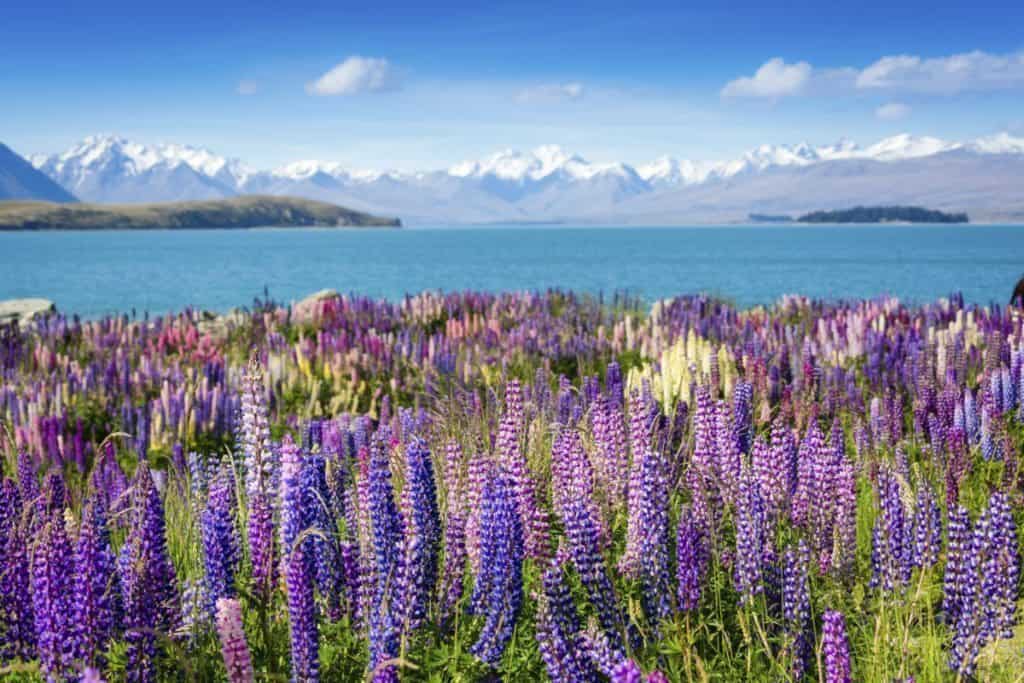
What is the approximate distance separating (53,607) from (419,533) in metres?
1.39

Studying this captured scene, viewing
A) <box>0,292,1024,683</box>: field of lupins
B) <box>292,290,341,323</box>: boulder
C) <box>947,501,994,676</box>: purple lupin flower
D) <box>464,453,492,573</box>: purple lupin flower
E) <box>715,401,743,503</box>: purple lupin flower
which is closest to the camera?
<box>0,292,1024,683</box>: field of lupins

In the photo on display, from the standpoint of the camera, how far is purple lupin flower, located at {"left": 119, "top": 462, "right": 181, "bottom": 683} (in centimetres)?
367

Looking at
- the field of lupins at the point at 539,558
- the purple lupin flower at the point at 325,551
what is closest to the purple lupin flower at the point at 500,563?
the field of lupins at the point at 539,558

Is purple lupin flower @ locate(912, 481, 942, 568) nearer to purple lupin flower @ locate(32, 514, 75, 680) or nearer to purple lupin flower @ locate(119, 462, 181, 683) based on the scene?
purple lupin flower @ locate(119, 462, 181, 683)

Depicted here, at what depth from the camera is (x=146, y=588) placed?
369cm

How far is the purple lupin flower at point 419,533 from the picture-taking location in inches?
152

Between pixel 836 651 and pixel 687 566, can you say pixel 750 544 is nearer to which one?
pixel 687 566

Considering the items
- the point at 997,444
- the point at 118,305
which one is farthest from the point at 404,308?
the point at 118,305

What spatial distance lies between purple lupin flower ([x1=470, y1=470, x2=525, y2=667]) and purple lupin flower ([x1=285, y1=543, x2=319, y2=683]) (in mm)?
716

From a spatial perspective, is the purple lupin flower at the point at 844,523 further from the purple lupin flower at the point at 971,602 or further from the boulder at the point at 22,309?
the boulder at the point at 22,309

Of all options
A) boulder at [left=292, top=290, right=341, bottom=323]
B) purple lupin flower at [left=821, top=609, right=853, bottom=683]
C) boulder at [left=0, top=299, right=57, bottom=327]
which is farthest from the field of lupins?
boulder at [left=0, top=299, right=57, bottom=327]

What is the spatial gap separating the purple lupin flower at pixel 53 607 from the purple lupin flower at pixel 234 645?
3.05ft

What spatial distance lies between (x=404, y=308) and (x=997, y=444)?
13632 millimetres

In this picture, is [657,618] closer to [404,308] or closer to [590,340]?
[590,340]
